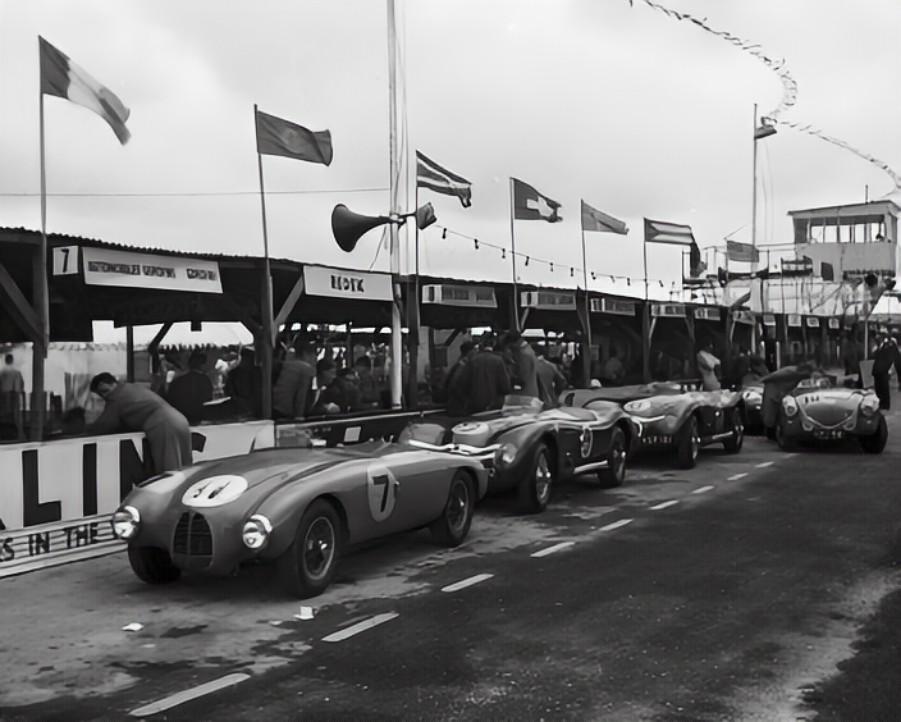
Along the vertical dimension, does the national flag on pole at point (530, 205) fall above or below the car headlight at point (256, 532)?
above

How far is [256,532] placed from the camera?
6.11 metres

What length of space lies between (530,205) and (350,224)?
191 inches

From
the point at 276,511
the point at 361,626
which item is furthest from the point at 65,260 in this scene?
the point at 361,626

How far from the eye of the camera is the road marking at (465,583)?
6707 millimetres

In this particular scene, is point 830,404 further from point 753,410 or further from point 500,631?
point 500,631

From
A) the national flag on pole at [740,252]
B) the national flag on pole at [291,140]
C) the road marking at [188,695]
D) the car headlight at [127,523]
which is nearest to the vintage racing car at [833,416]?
the national flag on pole at [291,140]

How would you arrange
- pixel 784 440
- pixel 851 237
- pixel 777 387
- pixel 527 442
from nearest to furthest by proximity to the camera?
pixel 527 442 < pixel 784 440 < pixel 777 387 < pixel 851 237

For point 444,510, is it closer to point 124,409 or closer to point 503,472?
point 503,472

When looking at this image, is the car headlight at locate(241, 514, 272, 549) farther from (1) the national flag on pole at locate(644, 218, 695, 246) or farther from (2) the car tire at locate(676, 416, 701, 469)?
(1) the national flag on pole at locate(644, 218, 695, 246)

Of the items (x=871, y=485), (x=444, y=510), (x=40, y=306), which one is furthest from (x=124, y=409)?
(x=871, y=485)

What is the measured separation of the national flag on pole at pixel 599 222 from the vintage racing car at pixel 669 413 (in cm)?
610

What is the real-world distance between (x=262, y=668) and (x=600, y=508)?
19.0 feet

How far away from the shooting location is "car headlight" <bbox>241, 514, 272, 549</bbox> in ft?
20.0

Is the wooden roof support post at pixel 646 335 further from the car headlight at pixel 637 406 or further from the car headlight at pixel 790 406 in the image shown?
the car headlight at pixel 637 406
